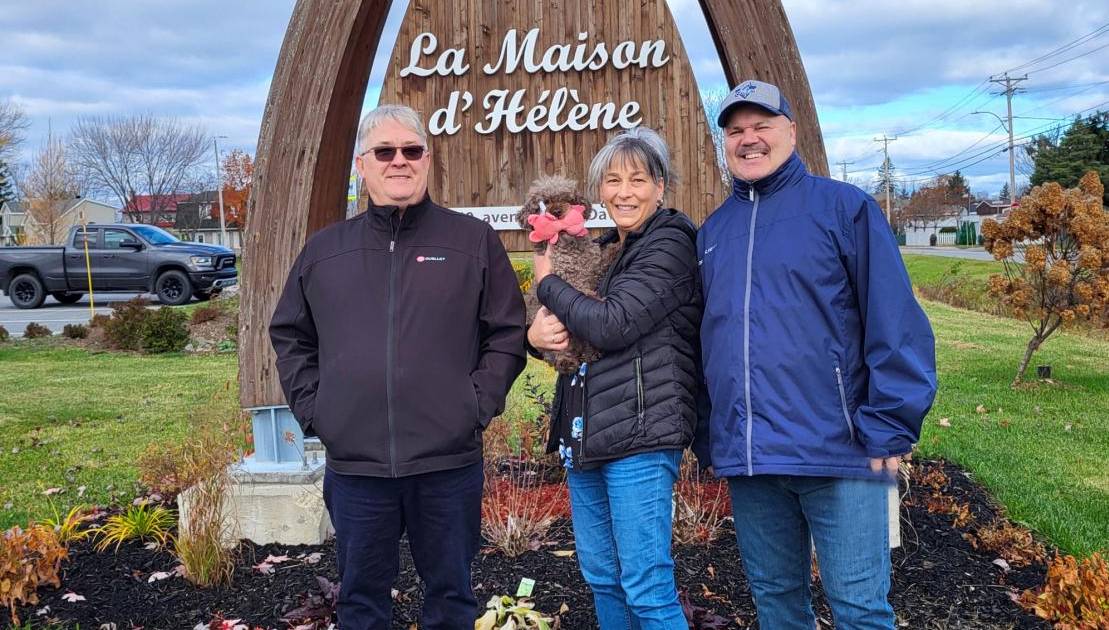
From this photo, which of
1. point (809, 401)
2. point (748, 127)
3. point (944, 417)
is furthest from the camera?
point (944, 417)

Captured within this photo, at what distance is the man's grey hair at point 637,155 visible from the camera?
2.33 meters

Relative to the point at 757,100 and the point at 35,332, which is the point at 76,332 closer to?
the point at 35,332

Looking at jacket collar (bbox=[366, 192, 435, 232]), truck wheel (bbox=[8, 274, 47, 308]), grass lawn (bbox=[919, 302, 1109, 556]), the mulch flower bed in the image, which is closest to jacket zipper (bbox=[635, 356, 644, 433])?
jacket collar (bbox=[366, 192, 435, 232])

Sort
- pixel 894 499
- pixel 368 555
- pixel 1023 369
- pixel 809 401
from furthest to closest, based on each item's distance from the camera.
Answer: pixel 1023 369 → pixel 894 499 → pixel 368 555 → pixel 809 401

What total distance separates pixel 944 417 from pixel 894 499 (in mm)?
4110

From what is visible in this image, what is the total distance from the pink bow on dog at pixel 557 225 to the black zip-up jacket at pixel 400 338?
0.67ft

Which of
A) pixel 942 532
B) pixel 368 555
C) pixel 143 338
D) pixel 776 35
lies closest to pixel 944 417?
pixel 942 532

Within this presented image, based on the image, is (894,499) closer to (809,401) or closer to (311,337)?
(809,401)

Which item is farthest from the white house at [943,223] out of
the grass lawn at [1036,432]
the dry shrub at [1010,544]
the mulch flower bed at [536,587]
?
the mulch flower bed at [536,587]

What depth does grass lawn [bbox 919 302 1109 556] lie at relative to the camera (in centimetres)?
482

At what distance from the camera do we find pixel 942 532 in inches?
167

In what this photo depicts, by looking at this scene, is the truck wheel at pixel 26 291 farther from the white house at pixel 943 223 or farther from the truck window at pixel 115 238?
the white house at pixel 943 223

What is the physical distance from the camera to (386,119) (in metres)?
2.49

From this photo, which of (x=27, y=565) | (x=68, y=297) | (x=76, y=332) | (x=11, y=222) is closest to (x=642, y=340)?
(x=27, y=565)
